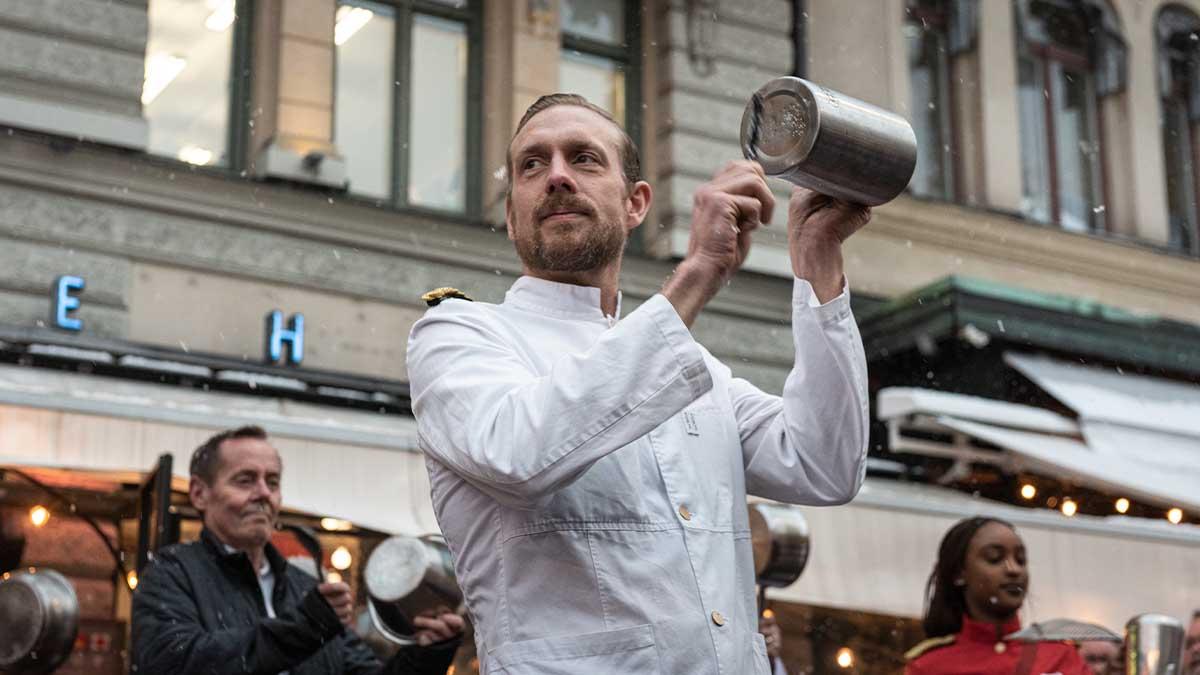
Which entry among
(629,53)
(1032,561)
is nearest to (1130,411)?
(629,53)

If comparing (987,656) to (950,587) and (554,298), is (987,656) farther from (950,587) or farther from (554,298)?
(554,298)

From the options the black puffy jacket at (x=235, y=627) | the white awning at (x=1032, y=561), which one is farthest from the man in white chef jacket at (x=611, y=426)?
the white awning at (x=1032, y=561)

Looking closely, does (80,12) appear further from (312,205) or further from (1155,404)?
(1155,404)

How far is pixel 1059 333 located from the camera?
12.7 metres

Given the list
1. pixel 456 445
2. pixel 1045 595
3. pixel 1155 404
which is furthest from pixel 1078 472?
pixel 456 445

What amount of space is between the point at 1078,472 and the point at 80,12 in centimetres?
636

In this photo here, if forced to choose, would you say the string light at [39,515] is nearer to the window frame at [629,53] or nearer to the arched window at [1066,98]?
the window frame at [629,53]

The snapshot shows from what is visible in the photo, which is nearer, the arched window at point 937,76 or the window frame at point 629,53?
the window frame at point 629,53

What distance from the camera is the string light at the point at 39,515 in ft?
20.5

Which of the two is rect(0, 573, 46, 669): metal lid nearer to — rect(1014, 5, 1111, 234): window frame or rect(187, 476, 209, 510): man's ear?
rect(187, 476, 209, 510): man's ear

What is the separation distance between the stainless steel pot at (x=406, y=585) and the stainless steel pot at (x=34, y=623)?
794mm

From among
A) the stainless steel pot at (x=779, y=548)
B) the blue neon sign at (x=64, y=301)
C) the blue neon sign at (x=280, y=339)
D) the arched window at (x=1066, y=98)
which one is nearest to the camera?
the stainless steel pot at (x=779, y=548)

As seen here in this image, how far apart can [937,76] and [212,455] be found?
A: 1076 cm

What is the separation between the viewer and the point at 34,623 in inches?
183
